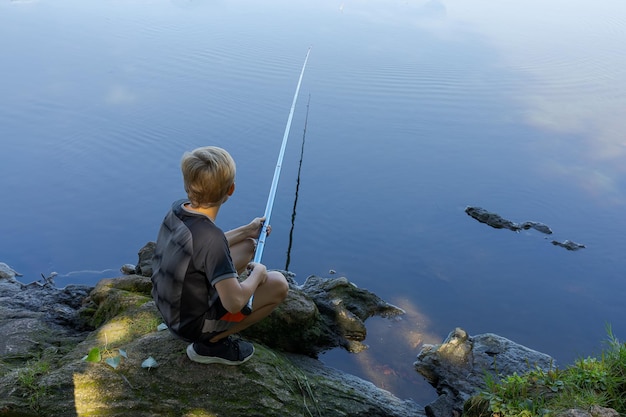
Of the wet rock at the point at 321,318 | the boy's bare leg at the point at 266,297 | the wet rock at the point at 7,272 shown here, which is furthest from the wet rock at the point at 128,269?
the boy's bare leg at the point at 266,297

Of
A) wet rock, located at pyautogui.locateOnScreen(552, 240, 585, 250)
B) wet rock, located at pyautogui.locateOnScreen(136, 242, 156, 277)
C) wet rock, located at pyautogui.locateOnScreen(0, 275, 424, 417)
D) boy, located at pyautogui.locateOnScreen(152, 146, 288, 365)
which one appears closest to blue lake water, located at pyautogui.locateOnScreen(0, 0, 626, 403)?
wet rock, located at pyautogui.locateOnScreen(552, 240, 585, 250)

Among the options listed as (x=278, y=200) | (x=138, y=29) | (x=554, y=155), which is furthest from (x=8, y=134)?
(x=554, y=155)

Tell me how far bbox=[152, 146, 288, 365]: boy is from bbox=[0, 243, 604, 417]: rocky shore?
5.3 inches

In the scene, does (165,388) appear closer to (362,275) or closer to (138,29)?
(362,275)

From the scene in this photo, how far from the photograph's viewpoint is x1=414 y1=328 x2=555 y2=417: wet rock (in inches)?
145

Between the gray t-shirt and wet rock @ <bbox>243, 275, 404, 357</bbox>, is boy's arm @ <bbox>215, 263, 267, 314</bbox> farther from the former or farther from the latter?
wet rock @ <bbox>243, 275, 404, 357</bbox>

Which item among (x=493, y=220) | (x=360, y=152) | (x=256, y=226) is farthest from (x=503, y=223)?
(x=256, y=226)

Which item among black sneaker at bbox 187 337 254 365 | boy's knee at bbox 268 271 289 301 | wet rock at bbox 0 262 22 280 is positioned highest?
boy's knee at bbox 268 271 289 301

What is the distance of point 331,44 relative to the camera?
9852 millimetres

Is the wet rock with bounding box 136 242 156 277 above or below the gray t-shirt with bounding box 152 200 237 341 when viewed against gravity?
below

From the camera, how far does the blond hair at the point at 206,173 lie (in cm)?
230

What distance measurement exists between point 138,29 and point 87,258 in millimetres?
6177

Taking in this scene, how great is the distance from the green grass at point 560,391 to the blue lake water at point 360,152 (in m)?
1.08

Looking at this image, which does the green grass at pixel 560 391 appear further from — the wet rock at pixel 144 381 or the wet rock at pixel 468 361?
the wet rock at pixel 468 361
